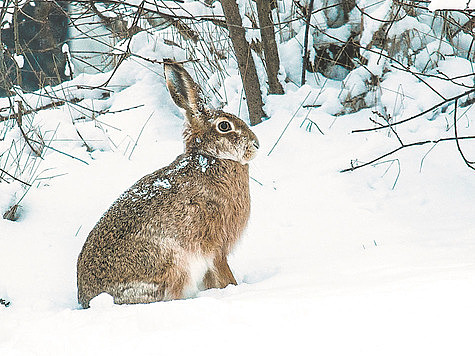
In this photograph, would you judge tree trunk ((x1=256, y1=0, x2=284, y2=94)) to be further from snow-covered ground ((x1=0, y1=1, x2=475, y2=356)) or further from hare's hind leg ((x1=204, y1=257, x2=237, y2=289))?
hare's hind leg ((x1=204, y1=257, x2=237, y2=289))

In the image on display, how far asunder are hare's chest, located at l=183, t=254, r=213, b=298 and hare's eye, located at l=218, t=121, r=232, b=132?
A: 590 mm

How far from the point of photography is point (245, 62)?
425 centimetres

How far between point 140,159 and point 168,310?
7.52 ft

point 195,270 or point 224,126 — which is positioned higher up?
point 224,126

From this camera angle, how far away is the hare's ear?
8.43ft

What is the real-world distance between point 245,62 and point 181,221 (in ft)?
7.10

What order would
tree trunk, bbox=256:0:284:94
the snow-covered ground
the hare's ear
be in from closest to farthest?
1. the snow-covered ground
2. the hare's ear
3. tree trunk, bbox=256:0:284:94

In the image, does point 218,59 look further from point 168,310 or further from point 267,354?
point 267,354

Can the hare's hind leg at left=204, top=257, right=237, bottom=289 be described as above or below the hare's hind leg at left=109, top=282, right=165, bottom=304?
below

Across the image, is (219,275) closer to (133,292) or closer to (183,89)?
(133,292)

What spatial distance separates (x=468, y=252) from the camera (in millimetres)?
2373

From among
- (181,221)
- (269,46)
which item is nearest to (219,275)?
(181,221)

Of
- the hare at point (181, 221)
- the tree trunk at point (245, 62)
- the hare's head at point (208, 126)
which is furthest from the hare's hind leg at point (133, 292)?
the tree trunk at point (245, 62)

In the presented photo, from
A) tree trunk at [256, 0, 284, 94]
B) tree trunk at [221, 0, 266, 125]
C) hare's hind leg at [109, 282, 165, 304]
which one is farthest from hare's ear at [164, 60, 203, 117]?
tree trunk at [256, 0, 284, 94]
